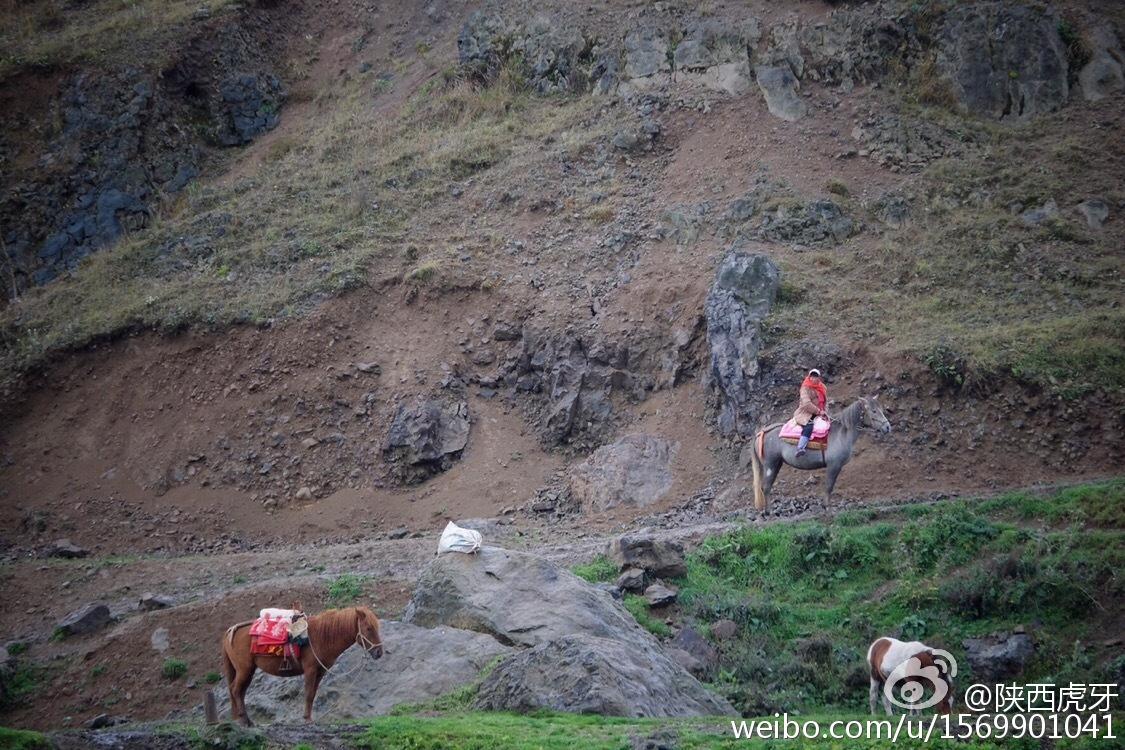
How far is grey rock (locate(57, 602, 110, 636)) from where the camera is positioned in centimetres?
1756

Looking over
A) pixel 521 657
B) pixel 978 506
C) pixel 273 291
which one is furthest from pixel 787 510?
pixel 273 291

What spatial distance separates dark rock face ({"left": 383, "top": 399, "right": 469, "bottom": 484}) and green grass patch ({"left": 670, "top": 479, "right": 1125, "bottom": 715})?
8.38 metres

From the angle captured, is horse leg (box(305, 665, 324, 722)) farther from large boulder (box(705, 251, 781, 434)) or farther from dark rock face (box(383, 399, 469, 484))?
large boulder (box(705, 251, 781, 434))

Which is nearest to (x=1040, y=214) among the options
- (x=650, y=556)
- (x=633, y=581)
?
(x=650, y=556)

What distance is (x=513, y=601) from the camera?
45.0ft

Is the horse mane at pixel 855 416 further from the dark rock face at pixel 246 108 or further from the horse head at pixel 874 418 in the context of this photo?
the dark rock face at pixel 246 108

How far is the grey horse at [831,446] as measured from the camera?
661 inches

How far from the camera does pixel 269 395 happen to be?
25.2 metres

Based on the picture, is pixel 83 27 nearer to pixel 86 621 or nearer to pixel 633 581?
pixel 86 621

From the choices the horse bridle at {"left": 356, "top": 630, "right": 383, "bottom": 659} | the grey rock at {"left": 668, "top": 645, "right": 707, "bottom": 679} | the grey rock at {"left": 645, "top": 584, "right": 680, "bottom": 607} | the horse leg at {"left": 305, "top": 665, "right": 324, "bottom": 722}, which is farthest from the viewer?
the grey rock at {"left": 645, "top": 584, "right": 680, "bottom": 607}

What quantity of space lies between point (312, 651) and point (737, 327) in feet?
41.0

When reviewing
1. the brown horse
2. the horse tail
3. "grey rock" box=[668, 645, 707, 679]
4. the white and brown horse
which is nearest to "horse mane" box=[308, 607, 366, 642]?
the brown horse

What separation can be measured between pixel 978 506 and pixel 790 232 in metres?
10.5

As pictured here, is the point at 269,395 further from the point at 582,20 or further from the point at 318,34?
the point at 318,34
